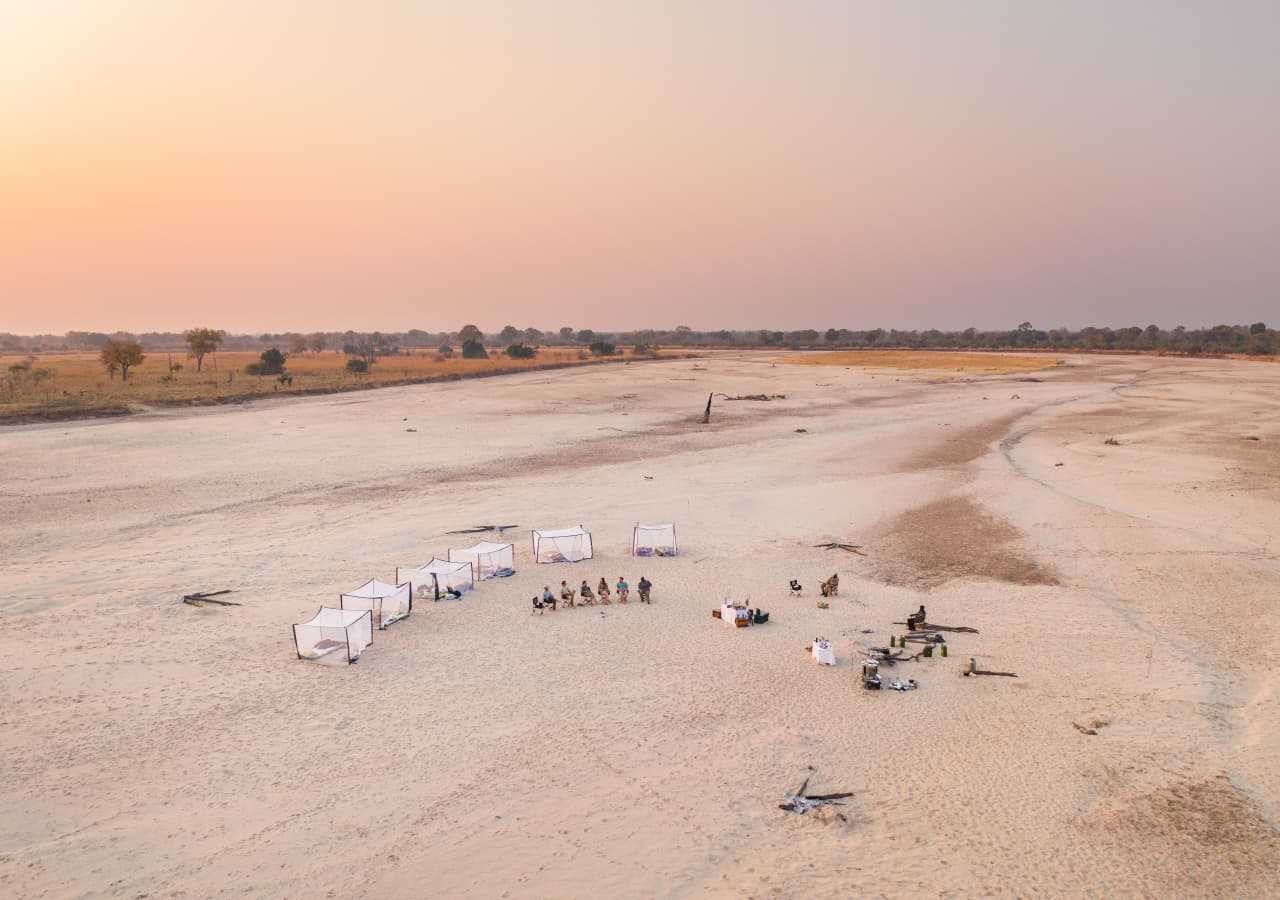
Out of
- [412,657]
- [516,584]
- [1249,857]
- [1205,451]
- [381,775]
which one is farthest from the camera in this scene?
[1205,451]

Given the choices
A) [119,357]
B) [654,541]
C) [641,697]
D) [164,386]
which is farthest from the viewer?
[119,357]

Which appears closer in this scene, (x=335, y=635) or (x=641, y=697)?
(x=641, y=697)

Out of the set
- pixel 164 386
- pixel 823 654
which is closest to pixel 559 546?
pixel 823 654

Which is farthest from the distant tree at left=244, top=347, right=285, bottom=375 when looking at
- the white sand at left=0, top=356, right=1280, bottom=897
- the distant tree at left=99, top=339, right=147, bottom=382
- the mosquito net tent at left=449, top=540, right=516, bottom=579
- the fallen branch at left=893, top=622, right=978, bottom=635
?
the fallen branch at left=893, top=622, right=978, bottom=635

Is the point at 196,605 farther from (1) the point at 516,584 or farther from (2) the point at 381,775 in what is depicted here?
(2) the point at 381,775

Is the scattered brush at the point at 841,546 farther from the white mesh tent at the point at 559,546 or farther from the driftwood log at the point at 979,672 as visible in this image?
the driftwood log at the point at 979,672

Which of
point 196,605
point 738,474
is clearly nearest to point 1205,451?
point 738,474

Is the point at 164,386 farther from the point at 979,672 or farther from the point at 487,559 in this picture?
the point at 979,672
